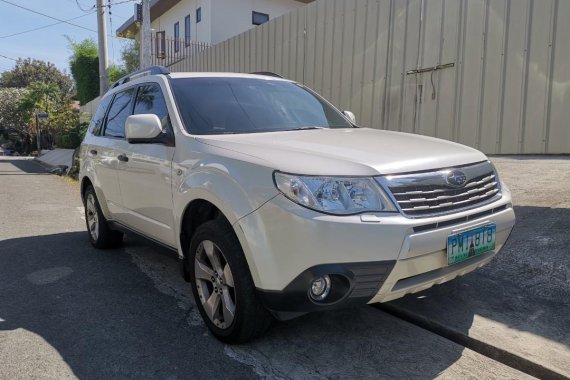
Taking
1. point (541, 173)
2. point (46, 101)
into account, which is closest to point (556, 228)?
point (541, 173)

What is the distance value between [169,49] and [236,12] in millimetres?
3465

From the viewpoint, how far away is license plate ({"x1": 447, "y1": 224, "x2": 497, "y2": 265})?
2.77 m

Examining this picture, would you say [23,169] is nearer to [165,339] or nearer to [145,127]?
[145,127]

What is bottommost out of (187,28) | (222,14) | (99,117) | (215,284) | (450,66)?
(215,284)

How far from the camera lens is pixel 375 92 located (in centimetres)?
882

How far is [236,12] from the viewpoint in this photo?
68.2 feet

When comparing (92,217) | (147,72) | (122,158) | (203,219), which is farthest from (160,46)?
(203,219)

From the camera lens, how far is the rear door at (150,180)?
367 centimetres

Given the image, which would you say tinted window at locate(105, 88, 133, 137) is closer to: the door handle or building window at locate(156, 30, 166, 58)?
the door handle

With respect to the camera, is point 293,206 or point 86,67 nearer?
point 293,206

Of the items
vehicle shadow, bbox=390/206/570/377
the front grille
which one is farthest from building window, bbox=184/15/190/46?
the front grille

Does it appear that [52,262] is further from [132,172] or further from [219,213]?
[219,213]

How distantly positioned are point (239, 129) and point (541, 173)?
14.0 feet

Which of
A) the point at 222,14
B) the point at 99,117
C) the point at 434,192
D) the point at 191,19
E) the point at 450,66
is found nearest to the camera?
the point at 434,192
